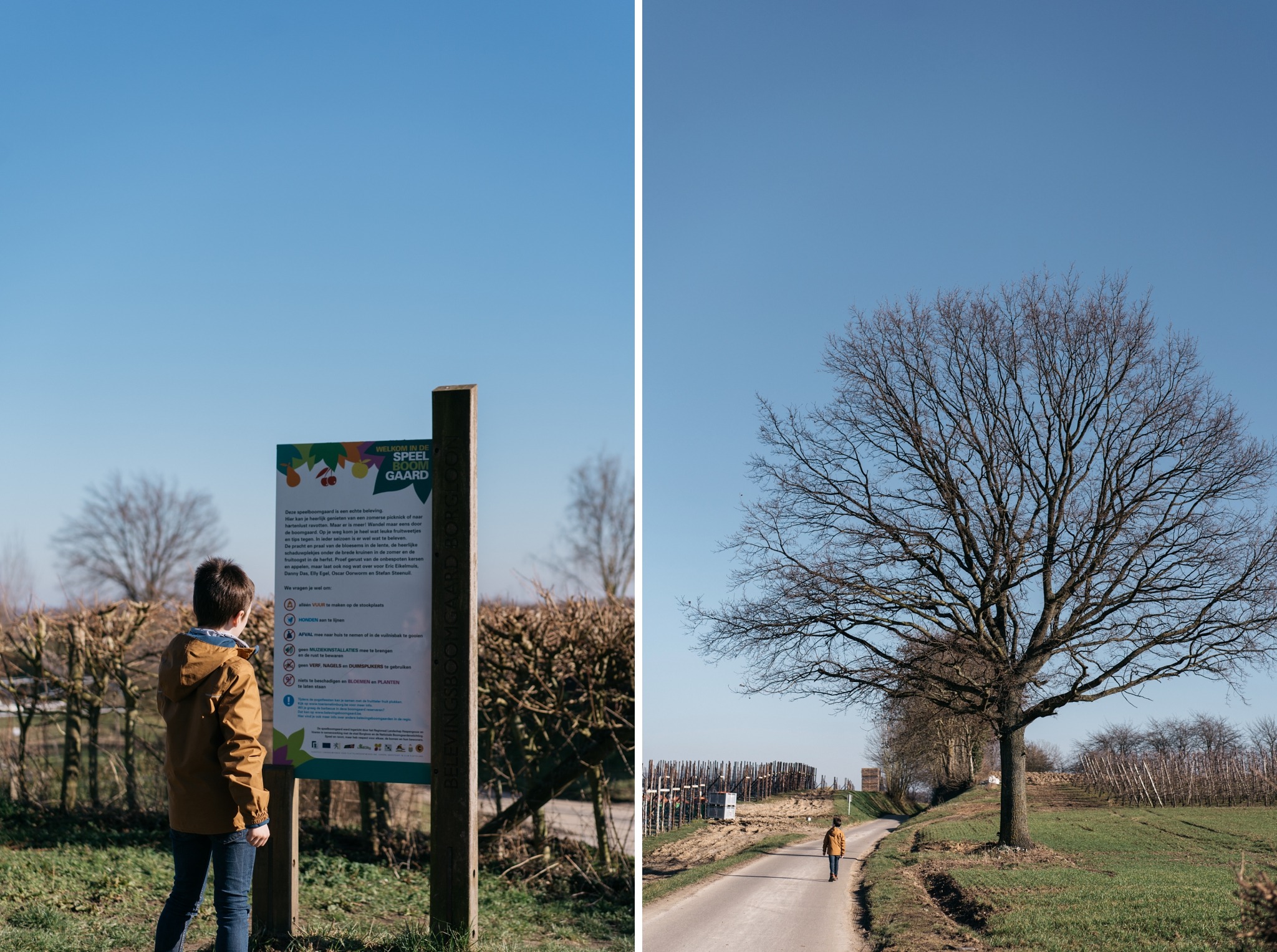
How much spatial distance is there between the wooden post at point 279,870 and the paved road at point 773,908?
5.75 ft

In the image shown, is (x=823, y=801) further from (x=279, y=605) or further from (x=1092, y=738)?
(x=279, y=605)

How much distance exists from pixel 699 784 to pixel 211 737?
2867 millimetres

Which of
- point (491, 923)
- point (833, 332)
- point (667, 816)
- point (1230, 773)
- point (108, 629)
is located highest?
point (833, 332)

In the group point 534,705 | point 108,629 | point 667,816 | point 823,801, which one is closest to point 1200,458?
point 823,801

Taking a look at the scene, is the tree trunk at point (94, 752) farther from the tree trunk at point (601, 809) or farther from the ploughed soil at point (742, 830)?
the ploughed soil at point (742, 830)

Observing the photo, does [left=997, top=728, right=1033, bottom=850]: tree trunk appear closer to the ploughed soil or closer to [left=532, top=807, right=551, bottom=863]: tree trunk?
the ploughed soil

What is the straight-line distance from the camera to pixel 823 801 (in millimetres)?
4840

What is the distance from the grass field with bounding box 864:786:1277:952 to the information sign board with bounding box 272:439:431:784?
2145 millimetres

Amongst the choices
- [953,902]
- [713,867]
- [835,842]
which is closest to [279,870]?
[713,867]

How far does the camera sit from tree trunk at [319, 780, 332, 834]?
22.1 feet

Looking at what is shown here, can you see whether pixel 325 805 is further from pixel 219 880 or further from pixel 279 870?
pixel 219 880

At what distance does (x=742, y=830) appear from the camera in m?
5.27

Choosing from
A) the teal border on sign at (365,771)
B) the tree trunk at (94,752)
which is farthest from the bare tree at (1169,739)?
the tree trunk at (94,752)

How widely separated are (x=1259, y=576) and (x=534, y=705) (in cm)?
388
